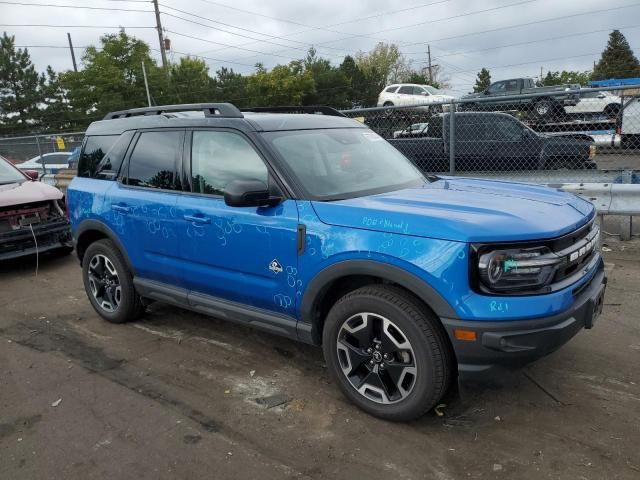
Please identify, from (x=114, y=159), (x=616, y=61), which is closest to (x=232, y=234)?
(x=114, y=159)

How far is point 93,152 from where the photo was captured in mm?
4992

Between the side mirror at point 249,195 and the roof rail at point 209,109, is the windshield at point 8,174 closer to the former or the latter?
the roof rail at point 209,109

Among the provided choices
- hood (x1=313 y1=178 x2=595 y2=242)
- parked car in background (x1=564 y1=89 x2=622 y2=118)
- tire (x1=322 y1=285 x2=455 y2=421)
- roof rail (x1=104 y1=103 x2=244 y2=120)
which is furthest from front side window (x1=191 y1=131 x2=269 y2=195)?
parked car in background (x1=564 y1=89 x2=622 y2=118)

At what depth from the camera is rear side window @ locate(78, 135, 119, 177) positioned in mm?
4840

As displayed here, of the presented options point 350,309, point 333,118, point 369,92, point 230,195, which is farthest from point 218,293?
point 369,92

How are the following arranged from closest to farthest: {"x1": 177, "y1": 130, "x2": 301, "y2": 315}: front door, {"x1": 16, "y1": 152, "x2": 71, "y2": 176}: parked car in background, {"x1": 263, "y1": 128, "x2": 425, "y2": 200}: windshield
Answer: {"x1": 177, "y1": 130, "x2": 301, "y2": 315}: front door, {"x1": 263, "y1": 128, "x2": 425, "y2": 200}: windshield, {"x1": 16, "y1": 152, "x2": 71, "y2": 176}: parked car in background

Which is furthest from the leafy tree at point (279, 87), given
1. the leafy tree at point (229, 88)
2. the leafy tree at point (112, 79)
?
the leafy tree at point (112, 79)

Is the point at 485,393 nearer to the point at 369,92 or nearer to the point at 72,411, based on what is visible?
the point at 72,411

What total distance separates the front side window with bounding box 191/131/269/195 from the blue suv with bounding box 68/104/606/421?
0.04 feet

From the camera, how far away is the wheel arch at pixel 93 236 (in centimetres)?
458

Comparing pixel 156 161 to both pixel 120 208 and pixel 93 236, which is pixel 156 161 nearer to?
pixel 120 208

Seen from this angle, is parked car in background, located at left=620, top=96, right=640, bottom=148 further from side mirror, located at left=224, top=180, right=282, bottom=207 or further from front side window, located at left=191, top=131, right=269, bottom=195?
side mirror, located at left=224, top=180, right=282, bottom=207

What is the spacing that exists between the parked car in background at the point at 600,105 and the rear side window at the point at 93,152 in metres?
7.26

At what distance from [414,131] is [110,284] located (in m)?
6.34
